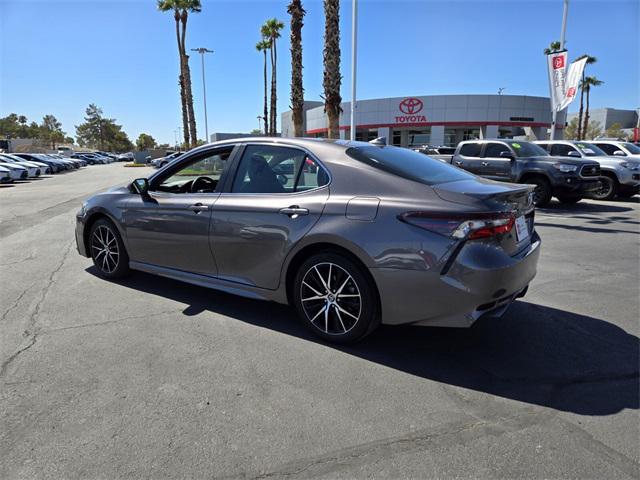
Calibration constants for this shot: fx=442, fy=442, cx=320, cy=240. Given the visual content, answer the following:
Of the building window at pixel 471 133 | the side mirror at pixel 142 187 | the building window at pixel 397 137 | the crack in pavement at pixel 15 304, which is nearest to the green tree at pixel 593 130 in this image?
the building window at pixel 471 133

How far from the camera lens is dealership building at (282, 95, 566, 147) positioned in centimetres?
4831

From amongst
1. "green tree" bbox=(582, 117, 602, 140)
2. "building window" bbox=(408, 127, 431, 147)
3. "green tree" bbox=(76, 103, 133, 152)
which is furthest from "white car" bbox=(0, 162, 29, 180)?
"green tree" bbox=(76, 103, 133, 152)

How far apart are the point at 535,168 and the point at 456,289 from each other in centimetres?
1043

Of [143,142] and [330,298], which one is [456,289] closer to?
[330,298]

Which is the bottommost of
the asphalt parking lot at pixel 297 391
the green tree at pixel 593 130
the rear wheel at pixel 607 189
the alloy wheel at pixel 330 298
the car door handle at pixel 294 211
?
the asphalt parking lot at pixel 297 391

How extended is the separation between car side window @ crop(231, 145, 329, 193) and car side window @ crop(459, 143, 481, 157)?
10.7 meters

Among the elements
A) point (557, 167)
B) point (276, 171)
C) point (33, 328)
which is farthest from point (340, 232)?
point (557, 167)

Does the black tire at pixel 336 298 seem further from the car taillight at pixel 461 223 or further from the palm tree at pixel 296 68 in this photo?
the palm tree at pixel 296 68

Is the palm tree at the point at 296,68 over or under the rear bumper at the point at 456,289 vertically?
over

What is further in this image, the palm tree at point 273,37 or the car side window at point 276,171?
the palm tree at point 273,37

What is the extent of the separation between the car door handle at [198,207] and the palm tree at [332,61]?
1122 cm

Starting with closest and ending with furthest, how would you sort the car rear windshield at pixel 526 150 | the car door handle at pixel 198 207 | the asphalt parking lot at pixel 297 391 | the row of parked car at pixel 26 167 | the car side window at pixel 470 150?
the asphalt parking lot at pixel 297 391 < the car door handle at pixel 198 207 < the car rear windshield at pixel 526 150 < the car side window at pixel 470 150 < the row of parked car at pixel 26 167

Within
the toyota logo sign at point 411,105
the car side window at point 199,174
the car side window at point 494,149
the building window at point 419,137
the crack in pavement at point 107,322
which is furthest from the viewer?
the building window at point 419,137

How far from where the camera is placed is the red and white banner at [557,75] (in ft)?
64.2
